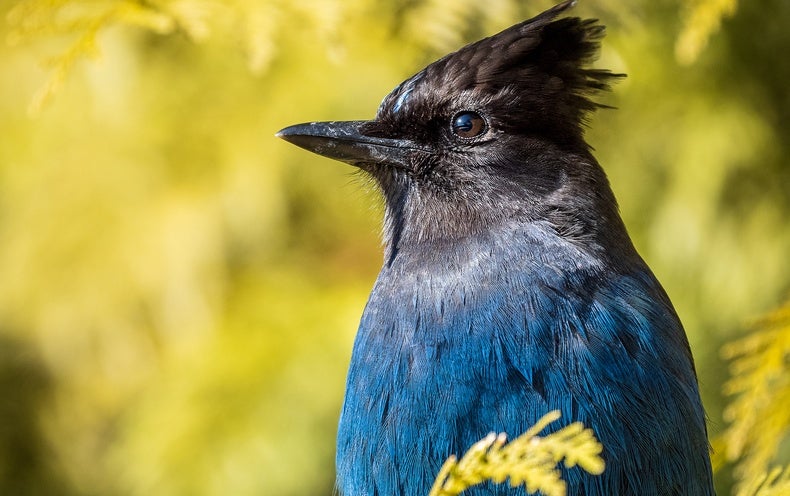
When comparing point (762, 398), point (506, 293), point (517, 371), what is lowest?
point (762, 398)

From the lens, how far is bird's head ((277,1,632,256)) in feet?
9.02

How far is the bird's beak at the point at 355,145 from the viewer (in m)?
2.88

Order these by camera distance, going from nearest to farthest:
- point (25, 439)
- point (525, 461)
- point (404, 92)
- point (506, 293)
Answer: point (525, 461) < point (506, 293) < point (404, 92) < point (25, 439)

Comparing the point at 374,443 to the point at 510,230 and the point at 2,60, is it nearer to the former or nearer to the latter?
the point at 510,230

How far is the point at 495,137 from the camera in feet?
9.27

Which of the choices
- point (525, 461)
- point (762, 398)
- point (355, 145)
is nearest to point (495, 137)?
point (355, 145)

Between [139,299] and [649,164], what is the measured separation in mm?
2209

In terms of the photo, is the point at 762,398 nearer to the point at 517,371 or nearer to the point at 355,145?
the point at 517,371

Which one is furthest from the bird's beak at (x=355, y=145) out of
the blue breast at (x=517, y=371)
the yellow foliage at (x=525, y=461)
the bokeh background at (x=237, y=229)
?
the yellow foliage at (x=525, y=461)

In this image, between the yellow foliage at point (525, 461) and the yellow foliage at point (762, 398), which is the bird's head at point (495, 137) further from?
the yellow foliage at point (525, 461)

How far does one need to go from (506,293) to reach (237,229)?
2.27m

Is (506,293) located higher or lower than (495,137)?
lower

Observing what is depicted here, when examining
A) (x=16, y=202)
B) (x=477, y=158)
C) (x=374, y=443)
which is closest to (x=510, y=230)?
(x=477, y=158)

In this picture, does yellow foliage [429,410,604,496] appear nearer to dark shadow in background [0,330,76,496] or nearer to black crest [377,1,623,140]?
black crest [377,1,623,140]
